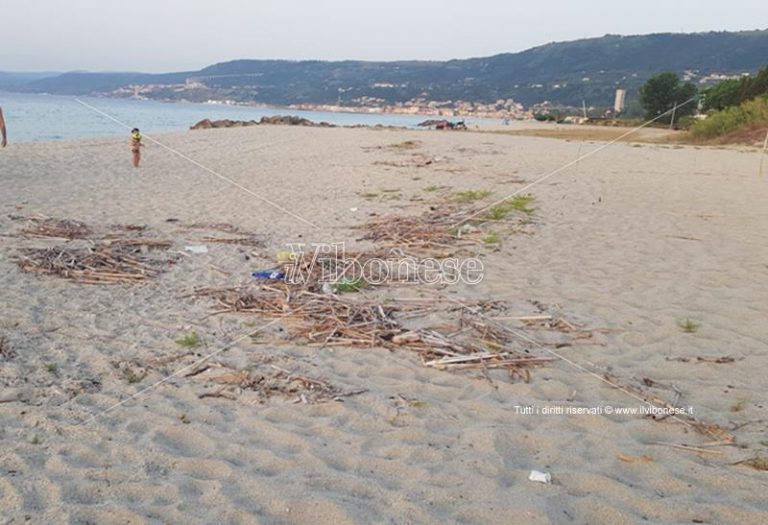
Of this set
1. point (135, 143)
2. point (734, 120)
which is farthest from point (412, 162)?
point (734, 120)

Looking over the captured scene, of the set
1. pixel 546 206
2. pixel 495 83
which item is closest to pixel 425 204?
pixel 546 206

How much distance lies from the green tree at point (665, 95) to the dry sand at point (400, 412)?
4184 cm

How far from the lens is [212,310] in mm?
4270

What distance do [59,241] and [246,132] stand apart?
21.1 m

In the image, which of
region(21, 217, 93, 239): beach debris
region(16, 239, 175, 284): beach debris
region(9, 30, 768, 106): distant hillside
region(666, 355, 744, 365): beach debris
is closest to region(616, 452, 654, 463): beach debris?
region(666, 355, 744, 365): beach debris

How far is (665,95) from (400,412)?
47.7 m

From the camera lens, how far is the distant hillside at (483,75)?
89.4 metres

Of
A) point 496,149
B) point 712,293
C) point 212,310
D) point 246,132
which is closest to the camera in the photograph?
point 212,310

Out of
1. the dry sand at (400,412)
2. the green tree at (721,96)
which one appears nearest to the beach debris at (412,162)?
the dry sand at (400,412)

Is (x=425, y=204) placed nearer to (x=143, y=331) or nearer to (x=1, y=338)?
(x=143, y=331)

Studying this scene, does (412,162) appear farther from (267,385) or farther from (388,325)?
(267,385)

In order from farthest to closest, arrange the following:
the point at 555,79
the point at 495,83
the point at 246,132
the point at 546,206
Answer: the point at 495,83, the point at 555,79, the point at 246,132, the point at 546,206

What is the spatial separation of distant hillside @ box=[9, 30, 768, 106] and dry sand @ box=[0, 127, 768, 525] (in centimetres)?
7686

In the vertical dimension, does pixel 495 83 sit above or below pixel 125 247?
above
